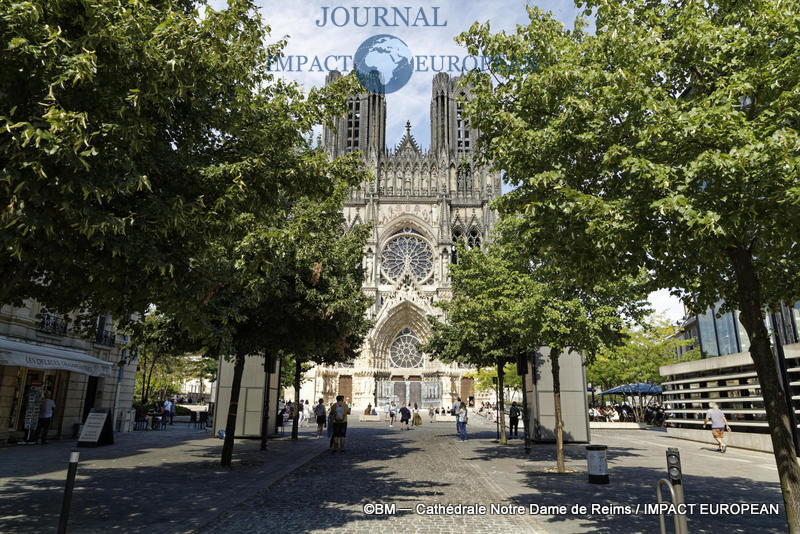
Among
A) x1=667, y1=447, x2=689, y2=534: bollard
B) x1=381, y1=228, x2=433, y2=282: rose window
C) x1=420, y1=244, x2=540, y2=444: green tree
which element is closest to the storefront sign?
x1=420, y1=244, x2=540, y2=444: green tree

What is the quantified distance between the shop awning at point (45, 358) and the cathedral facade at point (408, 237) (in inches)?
1092

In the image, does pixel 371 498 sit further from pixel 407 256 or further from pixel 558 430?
pixel 407 256

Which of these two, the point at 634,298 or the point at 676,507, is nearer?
the point at 676,507

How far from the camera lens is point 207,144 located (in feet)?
22.8

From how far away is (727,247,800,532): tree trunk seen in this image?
17.4 feet

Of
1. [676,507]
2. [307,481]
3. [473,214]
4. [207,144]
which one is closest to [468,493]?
[307,481]

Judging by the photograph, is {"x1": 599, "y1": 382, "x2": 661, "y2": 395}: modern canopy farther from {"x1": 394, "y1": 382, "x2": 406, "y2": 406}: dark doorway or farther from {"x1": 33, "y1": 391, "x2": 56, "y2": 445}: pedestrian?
{"x1": 33, "y1": 391, "x2": 56, "y2": 445}: pedestrian

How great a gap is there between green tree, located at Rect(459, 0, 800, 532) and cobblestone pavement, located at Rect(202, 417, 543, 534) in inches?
150

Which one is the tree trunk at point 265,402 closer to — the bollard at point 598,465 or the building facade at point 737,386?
the bollard at point 598,465

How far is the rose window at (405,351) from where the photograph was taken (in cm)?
5003

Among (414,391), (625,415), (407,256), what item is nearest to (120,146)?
(625,415)

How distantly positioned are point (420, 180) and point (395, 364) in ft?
68.4

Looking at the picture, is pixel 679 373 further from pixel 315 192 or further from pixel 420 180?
pixel 420 180

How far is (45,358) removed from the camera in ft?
49.0
